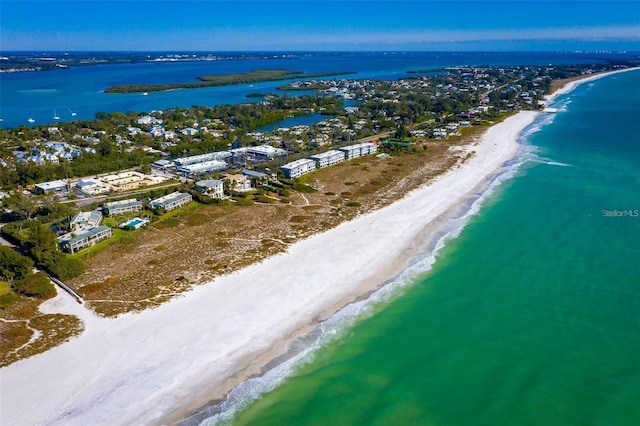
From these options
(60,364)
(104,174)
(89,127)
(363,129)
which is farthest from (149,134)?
(60,364)

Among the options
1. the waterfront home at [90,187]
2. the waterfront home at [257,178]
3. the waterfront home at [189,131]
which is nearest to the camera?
the waterfront home at [90,187]

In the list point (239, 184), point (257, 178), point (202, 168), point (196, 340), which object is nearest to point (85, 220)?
point (239, 184)

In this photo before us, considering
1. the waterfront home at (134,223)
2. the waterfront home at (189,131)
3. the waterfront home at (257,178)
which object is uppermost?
the waterfront home at (189,131)

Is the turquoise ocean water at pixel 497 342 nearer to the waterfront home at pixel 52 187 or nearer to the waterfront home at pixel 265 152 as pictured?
the waterfront home at pixel 265 152

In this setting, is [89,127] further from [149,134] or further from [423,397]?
[423,397]

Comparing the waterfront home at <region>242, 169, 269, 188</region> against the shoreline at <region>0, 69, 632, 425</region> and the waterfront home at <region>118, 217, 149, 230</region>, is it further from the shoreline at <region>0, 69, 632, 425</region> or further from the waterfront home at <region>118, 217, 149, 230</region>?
the shoreline at <region>0, 69, 632, 425</region>

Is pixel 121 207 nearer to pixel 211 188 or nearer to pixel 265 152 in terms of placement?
pixel 211 188

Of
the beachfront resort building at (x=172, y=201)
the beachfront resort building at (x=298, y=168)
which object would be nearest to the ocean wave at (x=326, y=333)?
the beachfront resort building at (x=298, y=168)

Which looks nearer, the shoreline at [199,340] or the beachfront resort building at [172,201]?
the shoreline at [199,340]
